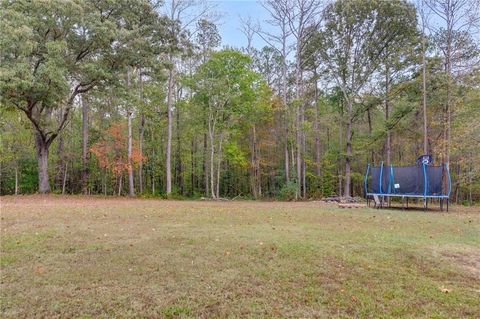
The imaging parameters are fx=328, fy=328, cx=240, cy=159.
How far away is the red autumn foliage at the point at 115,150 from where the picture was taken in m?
18.2

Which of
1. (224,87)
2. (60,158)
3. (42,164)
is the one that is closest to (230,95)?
(224,87)

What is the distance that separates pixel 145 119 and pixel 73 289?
19.6 metres

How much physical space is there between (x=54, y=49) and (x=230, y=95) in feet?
28.8

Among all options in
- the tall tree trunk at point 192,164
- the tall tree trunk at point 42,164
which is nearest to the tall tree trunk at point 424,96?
the tall tree trunk at point 192,164

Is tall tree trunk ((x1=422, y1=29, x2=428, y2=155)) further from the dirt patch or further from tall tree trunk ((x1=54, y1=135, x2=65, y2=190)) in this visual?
tall tree trunk ((x1=54, y1=135, x2=65, y2=190))

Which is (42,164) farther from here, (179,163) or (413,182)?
(413,182)

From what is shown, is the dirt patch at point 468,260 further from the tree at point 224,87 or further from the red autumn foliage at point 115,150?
the red autumn foliage at point 115,150

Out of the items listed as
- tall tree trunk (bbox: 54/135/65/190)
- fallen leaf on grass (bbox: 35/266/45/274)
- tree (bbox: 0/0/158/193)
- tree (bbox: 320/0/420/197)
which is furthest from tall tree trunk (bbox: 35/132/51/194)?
tree (bbox: 320/0/420/197)

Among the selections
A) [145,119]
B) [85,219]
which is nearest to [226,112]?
[145,119]

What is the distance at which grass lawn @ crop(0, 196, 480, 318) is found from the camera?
3.12 m

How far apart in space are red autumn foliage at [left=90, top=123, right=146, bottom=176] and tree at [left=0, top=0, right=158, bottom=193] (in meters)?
2.92

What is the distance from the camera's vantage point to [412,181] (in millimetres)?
11641

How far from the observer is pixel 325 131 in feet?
82.8

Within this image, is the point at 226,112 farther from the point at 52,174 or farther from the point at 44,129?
the point at 52,174
